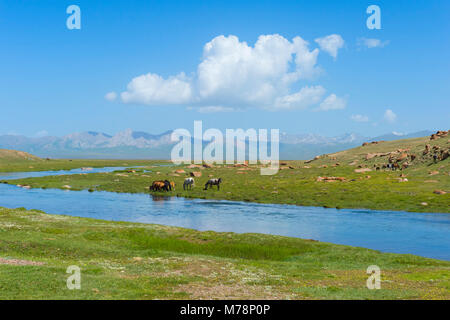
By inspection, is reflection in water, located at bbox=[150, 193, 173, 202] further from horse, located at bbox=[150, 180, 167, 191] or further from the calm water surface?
horse, located at bbox=[150, 180, 167, 191]

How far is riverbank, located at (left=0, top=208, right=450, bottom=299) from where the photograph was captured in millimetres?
20344

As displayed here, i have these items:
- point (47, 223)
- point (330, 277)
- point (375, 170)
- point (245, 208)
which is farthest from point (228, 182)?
point (330, 277)

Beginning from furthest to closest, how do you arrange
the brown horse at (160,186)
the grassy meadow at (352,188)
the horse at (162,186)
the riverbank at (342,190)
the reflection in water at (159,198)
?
Answer: the brown horse at (160,186) → the horse at (162,186) → the reflection in water at (159,198) → the grassy meadow at (352,188) → the riverbank at (342,190)

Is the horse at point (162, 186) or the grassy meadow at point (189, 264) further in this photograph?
the horse at point (162, 186)

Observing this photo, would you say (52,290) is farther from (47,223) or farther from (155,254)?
(47,223)

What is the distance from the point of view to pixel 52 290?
19391 millimetres

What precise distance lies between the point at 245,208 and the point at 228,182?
125 ft

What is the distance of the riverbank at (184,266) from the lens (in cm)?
2034

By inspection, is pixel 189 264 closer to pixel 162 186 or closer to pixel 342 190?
pixel 342 190

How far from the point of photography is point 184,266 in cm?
2795
